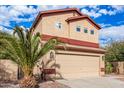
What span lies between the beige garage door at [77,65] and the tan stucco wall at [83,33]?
203cm

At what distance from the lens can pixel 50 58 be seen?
21.1 metres

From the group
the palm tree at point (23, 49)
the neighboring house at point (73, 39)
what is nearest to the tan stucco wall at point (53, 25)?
the neighboring house at point (73, 39)

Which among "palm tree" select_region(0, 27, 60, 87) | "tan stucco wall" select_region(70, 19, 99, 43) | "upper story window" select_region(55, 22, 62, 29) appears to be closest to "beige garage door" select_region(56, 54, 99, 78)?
"tan stucco wall" select_region(70, 19, 99, 43)

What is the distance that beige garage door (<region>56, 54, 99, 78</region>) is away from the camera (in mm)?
22000

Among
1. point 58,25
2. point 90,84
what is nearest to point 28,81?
point 90,84

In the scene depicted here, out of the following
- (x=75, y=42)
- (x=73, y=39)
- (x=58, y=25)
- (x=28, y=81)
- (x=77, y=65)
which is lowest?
(x=28, y=81)

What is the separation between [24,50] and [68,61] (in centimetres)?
714

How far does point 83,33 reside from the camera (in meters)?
25.3

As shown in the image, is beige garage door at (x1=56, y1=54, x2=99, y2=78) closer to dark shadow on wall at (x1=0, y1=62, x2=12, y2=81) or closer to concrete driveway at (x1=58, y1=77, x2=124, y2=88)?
concrete driveway at (x1=58, y1=77, x2=124, y2=88)

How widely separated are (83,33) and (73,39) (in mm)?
1620

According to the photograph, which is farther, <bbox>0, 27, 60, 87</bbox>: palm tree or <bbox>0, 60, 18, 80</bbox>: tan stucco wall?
<bbox>0, 60, 18, 80</bbox>: tan stucco wall

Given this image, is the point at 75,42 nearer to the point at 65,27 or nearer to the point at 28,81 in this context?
the point at 65,27

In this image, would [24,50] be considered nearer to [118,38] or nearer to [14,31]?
[14,31]
